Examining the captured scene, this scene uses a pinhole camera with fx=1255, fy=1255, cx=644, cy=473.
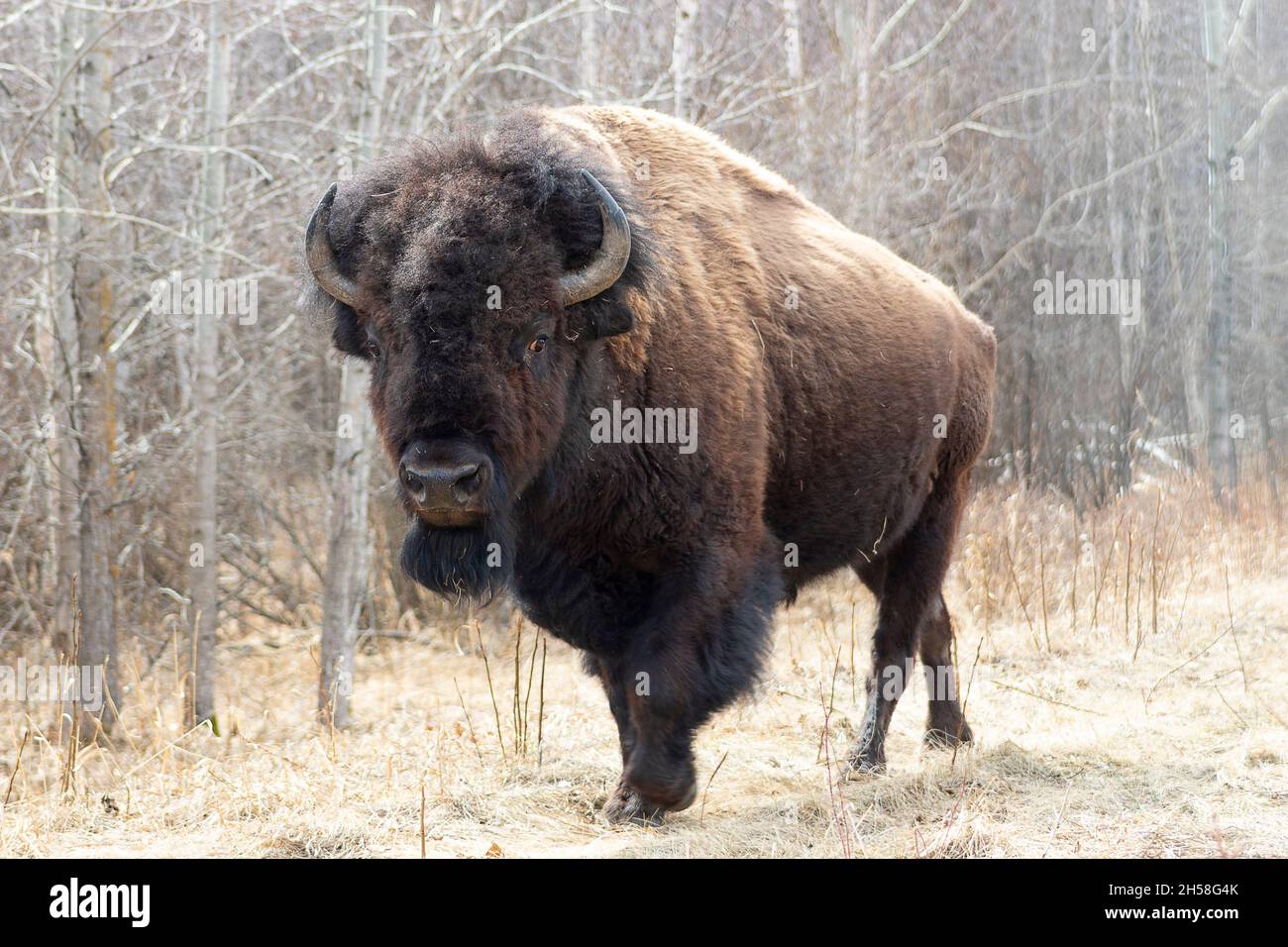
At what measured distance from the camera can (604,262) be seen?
4.44m

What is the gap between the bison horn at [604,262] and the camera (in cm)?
443

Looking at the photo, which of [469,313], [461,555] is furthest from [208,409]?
[469,313]

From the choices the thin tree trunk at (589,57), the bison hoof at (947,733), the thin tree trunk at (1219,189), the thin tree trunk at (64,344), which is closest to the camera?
the bison hoof at (947,733)

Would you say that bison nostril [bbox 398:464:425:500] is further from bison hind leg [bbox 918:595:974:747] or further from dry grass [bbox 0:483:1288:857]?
bison hind leg [bbox 918:595:974:747]

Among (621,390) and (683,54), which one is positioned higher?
(683,54)

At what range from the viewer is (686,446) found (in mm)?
4773

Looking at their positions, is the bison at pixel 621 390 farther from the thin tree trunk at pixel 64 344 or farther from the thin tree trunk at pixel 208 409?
the thin tree trunk at pixel 208 409

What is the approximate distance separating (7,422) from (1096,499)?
10.9 meters

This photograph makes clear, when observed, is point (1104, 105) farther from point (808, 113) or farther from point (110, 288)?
point (110, 288)

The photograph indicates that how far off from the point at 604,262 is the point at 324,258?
1.03 meters

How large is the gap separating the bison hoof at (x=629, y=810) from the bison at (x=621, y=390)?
1 centimetres

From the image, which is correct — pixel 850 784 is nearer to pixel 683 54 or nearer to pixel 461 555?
pixel 461 555

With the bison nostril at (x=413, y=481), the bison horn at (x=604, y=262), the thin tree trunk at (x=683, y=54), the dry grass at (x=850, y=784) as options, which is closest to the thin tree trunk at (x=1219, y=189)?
the dry grass at (x=850, y=784)
